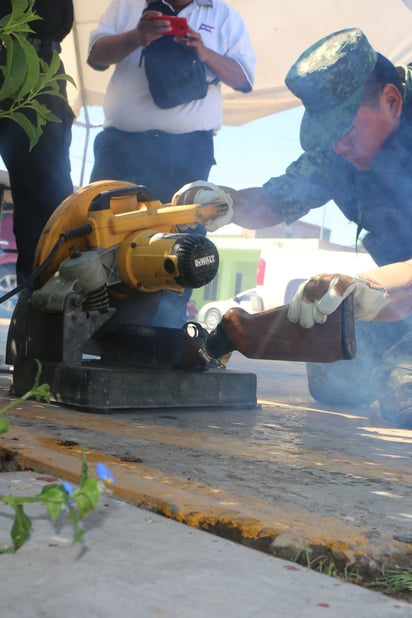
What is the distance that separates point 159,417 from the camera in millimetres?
2381

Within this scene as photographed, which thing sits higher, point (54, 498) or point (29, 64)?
point (29, 64)

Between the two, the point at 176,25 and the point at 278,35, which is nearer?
the point at 176,25

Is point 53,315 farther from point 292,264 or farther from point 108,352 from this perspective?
point 292,264

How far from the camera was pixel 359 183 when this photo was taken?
299 cm

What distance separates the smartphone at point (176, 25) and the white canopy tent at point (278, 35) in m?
3.03

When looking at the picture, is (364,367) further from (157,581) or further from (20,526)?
(20,526)

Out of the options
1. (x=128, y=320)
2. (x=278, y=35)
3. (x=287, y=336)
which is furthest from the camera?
(x=278, y=35)

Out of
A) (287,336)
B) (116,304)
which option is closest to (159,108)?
(116,304)

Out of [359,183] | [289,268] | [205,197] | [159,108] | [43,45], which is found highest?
[43,45]

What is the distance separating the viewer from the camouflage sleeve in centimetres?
320

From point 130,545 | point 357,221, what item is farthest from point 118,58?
point 130,545

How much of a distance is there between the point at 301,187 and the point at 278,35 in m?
3.78

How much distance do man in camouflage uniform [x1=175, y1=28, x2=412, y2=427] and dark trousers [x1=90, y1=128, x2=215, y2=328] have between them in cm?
48

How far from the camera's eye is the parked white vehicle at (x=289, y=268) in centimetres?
1479
